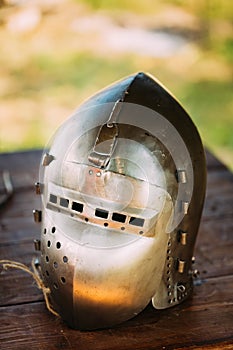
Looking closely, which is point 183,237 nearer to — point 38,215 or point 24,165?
point 38,215

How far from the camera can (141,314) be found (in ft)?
3.54

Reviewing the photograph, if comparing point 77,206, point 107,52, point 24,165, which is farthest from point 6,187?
point 107,52

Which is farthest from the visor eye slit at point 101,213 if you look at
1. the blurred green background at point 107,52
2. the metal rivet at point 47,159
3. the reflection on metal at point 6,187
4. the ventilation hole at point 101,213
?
the blurred green background at point 107,52

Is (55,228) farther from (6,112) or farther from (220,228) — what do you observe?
(6,112)

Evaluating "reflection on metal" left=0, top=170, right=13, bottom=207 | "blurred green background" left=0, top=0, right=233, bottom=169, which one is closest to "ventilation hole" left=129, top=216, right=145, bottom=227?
"reflection on metal" left=0, top=170, right=13, bottom=207

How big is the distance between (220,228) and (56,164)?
1.57 feet

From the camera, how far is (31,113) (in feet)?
8.86

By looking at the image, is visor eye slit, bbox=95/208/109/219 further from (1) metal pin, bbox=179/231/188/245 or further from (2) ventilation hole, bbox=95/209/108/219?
(1) metal pin, bbox=179/231/188/245

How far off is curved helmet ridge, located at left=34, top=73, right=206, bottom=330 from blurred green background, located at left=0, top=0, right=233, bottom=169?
1.65 meters

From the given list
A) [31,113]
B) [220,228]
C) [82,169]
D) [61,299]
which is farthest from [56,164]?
[31,113]

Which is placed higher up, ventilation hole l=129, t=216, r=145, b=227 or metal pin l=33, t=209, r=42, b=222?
ventilation hole l=129, t=216, r=145, b=227

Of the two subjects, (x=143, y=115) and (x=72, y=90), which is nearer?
(x=143, y=115)

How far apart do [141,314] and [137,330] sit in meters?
0.04

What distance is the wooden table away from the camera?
1016mm
